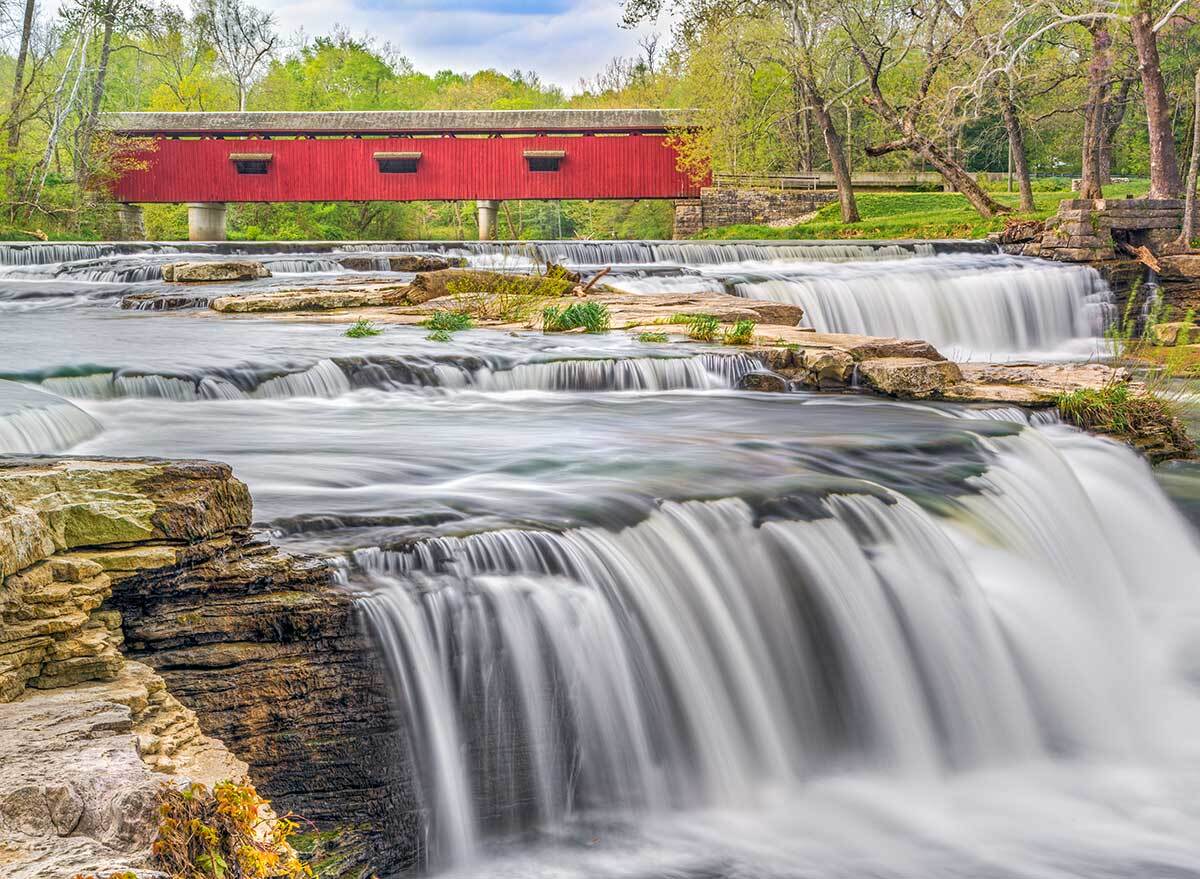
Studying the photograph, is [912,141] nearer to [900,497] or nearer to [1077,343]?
[1077,343]

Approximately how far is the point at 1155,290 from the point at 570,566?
64.3 feet

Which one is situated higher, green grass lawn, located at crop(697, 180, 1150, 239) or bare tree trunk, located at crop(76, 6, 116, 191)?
bare tree trunk, located at crop(76, 6, 116, 191)

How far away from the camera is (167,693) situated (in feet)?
14.5

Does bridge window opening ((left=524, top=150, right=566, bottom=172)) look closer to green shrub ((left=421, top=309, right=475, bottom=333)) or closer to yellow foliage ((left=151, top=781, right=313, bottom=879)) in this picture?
green shrub ((left=421, top=309, right=475, bottom=333))

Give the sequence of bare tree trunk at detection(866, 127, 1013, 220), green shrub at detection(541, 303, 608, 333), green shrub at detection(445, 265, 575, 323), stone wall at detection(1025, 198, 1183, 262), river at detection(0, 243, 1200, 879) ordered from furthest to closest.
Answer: bare tree trunk at detection(866, 127, 1013, 220)
stone wall at detection(1025, 198, 1183, 262)
green shrub at detection(445, 265, 575, 323)
green shrub at detection(541, 303, 608, 333)
river at detection(0, 243, 1200, 879)

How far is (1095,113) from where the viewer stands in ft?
97.6

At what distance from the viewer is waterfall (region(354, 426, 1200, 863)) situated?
17.5ft

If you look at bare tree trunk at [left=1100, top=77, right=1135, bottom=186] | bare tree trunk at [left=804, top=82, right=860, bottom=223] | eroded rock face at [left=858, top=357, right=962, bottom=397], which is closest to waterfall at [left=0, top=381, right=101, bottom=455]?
eroded rock face at [left=858, top=357, right=962, bottom=397]

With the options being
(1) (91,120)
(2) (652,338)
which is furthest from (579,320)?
(1) (91,120)

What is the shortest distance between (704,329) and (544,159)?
1259 inches

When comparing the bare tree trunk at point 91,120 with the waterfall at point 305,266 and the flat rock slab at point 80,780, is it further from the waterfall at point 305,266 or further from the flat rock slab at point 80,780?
the flat rock slab at point 80,780

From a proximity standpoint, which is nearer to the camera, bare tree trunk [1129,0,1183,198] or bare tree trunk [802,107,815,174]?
bare tree trunk [1129,0,1183,198]

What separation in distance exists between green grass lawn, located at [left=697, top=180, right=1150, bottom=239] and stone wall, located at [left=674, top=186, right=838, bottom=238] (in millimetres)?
561

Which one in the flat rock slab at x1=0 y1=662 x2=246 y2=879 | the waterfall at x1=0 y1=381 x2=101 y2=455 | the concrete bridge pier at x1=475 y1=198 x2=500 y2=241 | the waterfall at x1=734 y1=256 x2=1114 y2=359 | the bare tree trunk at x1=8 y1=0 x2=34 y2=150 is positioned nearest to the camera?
the flat rock slab at x1=0 y1=662 x2=246 y2=879
